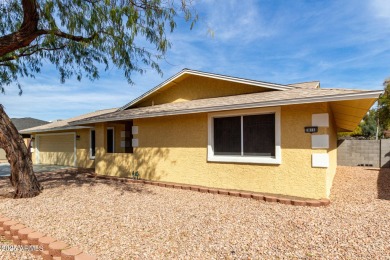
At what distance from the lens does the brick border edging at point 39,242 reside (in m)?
3.39

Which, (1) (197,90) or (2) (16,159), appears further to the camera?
(1) (197,90)

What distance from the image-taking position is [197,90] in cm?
986

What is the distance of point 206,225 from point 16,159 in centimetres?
614

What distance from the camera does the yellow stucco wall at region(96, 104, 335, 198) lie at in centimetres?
637

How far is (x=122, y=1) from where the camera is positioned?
6285 mm

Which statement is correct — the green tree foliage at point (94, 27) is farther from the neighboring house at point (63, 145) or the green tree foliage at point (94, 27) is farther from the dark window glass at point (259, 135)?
the neighboring house at point (63, 145)

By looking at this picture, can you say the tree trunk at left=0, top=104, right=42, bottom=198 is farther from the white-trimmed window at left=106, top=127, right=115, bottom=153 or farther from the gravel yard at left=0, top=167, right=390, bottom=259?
the white-trimmed window at left=106, top=127, right=115, bottom=153

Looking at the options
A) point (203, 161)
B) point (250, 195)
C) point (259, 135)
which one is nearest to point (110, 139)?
point (203, 161)

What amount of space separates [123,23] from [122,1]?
0.56 m

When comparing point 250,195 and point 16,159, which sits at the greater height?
point 16,159

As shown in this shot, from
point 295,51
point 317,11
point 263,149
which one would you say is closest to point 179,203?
point 263,149

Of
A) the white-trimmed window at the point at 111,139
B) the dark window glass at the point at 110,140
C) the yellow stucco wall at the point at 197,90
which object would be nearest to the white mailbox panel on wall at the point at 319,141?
the yellow stucco wall at the point at 197,90

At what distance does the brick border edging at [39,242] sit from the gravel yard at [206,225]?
0.20 m

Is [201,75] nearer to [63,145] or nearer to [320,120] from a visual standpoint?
[320,120]
